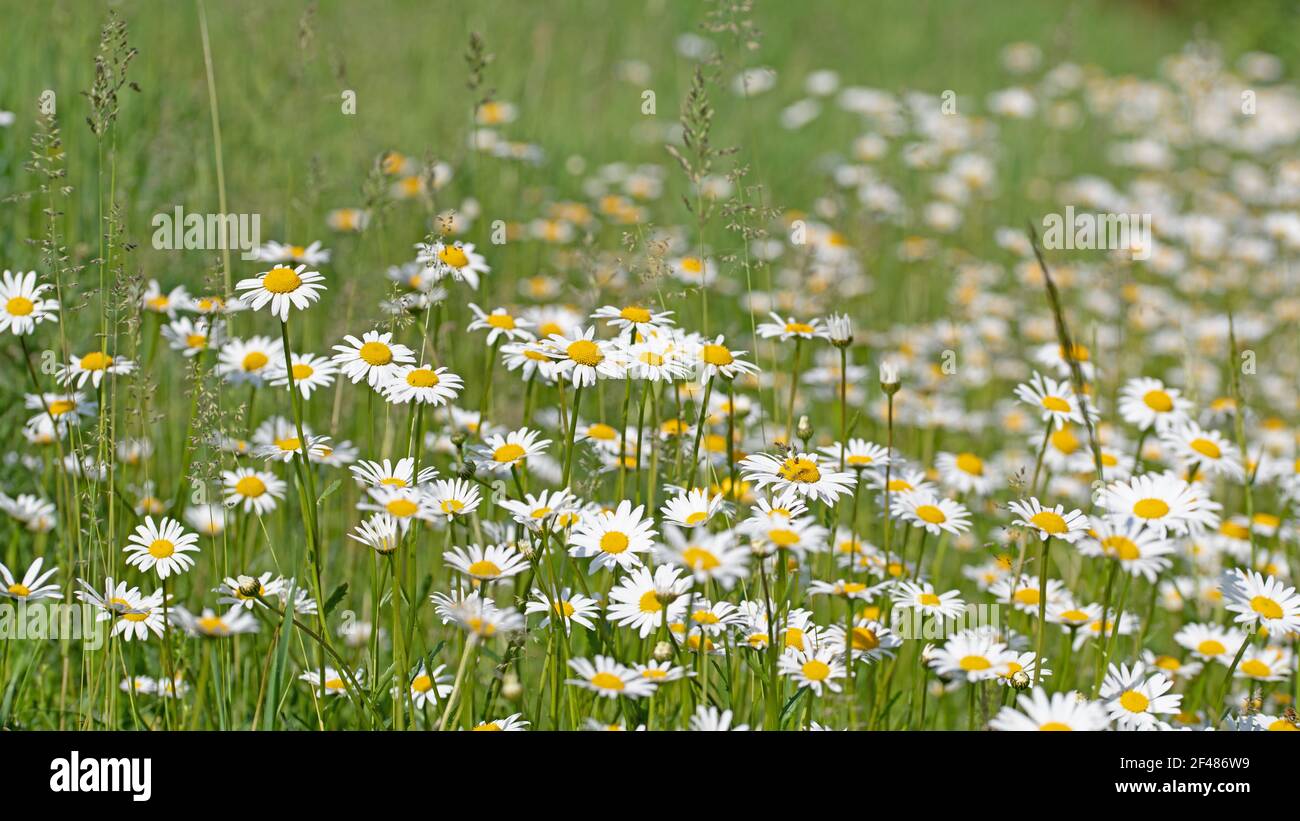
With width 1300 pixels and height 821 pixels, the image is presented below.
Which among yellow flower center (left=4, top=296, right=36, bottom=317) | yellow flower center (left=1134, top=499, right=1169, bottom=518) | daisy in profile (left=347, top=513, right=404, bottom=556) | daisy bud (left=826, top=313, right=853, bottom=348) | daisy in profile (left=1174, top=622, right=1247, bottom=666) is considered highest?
yellow flower center (left=4, top=296, right=36, bottom=317)

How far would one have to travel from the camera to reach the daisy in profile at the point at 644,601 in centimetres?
186

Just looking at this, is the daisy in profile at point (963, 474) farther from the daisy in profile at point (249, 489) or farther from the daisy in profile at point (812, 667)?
the daisy in profile at point (249, 489)

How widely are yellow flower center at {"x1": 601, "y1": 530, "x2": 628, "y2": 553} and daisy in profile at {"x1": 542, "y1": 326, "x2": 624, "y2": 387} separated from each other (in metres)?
0.27

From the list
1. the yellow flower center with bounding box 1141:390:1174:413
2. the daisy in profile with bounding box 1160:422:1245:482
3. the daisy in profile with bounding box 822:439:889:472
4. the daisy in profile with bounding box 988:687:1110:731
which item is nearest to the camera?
the daisy in profile with bounding box 988:687:1110:731

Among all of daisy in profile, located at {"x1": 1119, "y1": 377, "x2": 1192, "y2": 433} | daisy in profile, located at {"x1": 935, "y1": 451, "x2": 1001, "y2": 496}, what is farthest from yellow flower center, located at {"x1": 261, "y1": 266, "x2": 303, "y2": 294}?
daisy in profile, located at {"x1": 1119, "y1": 377, "x2": 1192, "y2": 433}

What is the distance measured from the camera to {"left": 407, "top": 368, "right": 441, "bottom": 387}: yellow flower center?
74.7 inches

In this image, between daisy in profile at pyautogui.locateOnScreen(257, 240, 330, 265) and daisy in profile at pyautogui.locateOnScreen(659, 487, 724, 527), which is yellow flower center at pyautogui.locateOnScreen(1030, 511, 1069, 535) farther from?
daisy in profile at pyautogui.locateOnScreen(257, 240, 330, 265)

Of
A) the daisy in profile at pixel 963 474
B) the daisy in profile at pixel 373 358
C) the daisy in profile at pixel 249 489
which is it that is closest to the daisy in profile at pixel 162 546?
the daisy in profile at pixel 249 489

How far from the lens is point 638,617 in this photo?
1.88 meters

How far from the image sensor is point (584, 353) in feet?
6.43

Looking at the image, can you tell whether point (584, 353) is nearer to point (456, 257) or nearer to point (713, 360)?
point (713, 360)
